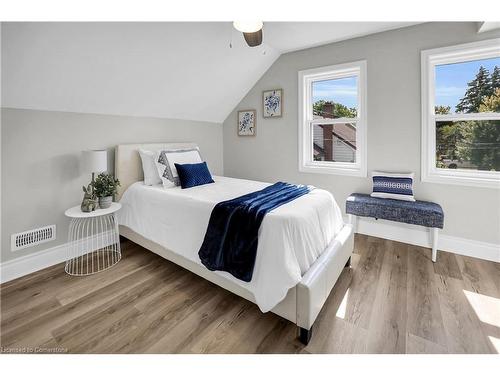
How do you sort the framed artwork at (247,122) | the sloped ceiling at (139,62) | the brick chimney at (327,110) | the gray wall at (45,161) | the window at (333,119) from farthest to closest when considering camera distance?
the framed artwork at (247,122) < the brick chimney at (327,110) < the window at (333,119) < the gray wall at (45,161) < the sloped ceiling at (139,62)

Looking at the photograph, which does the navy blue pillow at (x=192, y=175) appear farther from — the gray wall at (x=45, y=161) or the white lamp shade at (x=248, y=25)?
the white lamp shade at (x=248, y=25)

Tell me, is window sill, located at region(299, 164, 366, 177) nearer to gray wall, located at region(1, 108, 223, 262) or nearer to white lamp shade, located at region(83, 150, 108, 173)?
gray wall, located at region(1, 108, 223, 262)

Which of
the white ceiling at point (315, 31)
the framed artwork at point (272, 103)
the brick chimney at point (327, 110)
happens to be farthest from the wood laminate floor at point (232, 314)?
the white ceiling at point (315, 31)

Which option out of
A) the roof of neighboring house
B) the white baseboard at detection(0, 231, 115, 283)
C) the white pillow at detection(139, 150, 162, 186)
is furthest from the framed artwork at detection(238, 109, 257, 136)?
the white baseboard at detection(0, 231, 115, 283)

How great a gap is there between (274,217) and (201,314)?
2.91 ft

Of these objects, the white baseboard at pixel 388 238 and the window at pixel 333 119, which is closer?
the white baseboard at pixel 388 238

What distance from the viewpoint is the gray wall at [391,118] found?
267 cm

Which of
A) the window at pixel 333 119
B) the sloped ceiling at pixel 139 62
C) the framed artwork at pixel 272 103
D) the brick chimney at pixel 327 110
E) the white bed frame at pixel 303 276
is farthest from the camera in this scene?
the framed artwork at pixel 272 103

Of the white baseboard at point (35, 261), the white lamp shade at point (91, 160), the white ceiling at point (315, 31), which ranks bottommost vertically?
the white baseboard at point (35, 261)

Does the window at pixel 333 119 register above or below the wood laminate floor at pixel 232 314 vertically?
above

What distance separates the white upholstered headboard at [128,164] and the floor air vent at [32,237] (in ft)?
2.27

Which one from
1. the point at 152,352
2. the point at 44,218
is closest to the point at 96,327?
the point at 152,352

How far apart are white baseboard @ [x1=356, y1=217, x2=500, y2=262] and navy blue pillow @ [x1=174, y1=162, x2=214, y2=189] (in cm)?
210

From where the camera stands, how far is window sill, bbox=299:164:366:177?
3328mm
